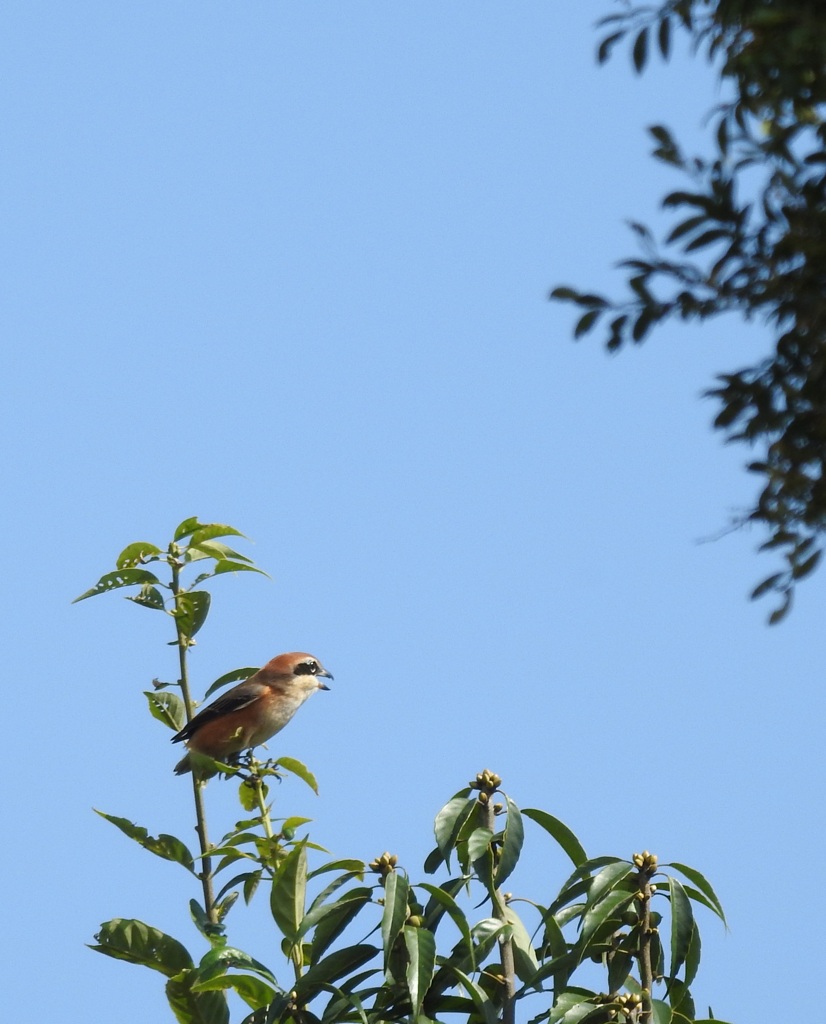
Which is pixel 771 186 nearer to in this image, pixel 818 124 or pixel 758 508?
pixel 818 124

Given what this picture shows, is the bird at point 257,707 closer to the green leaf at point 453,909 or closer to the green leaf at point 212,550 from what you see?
the green leaf at point 212,550

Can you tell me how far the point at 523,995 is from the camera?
519cm

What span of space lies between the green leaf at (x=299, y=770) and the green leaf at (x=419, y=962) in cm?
125

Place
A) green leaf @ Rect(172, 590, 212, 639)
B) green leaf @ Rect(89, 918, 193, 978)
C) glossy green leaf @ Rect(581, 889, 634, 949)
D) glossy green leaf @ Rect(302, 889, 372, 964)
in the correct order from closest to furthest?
glossy green leaf @ Rect(581, 889, 634, 949) < glossy green leaf @ Rect(302, 889, 372, 964) < green leaf @ Rect(89, 918, 193, 978) < green leaf @ Rect(172, 590, 212, 639)

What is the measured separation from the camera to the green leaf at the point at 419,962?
4.94 meters

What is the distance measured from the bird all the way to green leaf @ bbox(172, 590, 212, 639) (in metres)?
3.24

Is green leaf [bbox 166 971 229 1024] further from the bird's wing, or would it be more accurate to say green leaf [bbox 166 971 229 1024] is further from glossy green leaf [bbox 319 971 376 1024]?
the bird's wing

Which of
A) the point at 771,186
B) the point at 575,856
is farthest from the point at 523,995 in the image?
the point at 771,186

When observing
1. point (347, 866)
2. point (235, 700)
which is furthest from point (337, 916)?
point (235, 700)

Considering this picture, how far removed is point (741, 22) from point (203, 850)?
338 centimetres

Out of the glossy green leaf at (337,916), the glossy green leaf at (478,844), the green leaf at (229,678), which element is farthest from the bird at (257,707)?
the glossy green leaf at (478,844)

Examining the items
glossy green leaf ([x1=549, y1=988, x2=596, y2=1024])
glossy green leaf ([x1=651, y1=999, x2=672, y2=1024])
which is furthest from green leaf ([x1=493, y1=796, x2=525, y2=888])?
glossy green leaf ([x1=651, y1=999, x2=672, y2=1024])

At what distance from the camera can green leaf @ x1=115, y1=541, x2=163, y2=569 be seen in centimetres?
616

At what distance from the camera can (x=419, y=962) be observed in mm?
4988
